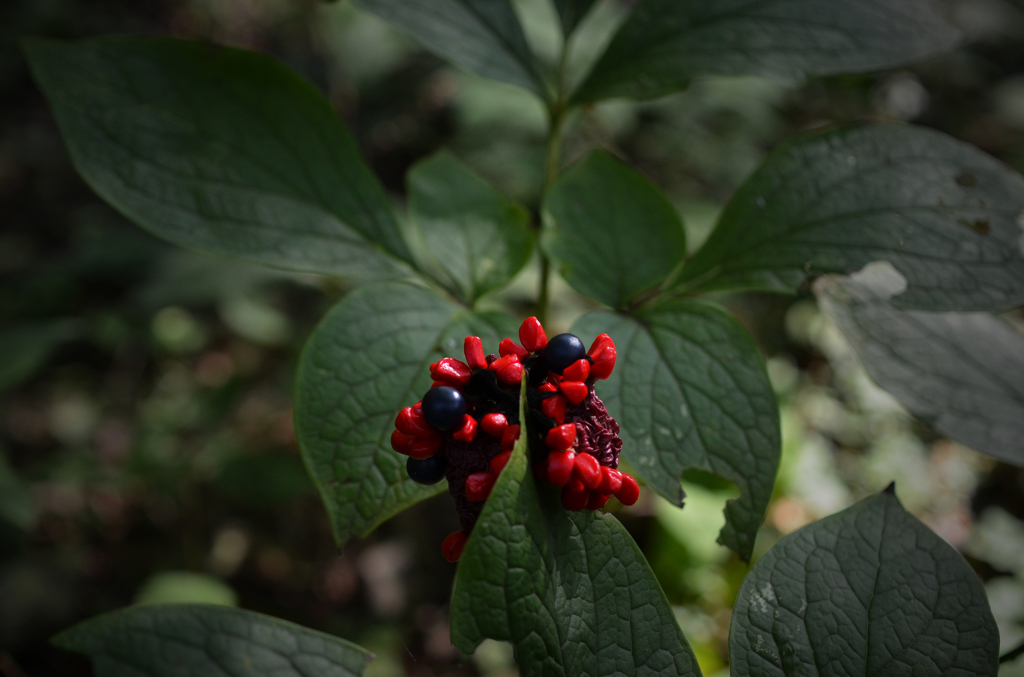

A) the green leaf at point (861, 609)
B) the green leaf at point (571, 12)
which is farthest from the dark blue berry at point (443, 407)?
the green leaf at point (571, 12)

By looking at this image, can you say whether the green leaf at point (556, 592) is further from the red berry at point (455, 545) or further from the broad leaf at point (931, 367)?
the broad leaf at point (931, 367)

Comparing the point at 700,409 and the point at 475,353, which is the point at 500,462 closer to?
the point at 475,353

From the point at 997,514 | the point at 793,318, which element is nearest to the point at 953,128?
the point at 793,318

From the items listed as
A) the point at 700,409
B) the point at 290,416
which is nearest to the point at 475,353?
the point at 700,409

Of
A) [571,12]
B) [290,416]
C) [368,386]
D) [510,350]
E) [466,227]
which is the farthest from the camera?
[290,416]

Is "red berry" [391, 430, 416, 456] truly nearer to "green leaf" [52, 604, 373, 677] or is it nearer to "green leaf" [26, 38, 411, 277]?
"green leaf" [52, 604, 373, 677]

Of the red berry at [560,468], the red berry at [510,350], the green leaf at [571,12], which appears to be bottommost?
the red berry at [510,350]

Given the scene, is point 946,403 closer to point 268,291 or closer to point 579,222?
point 579,222
